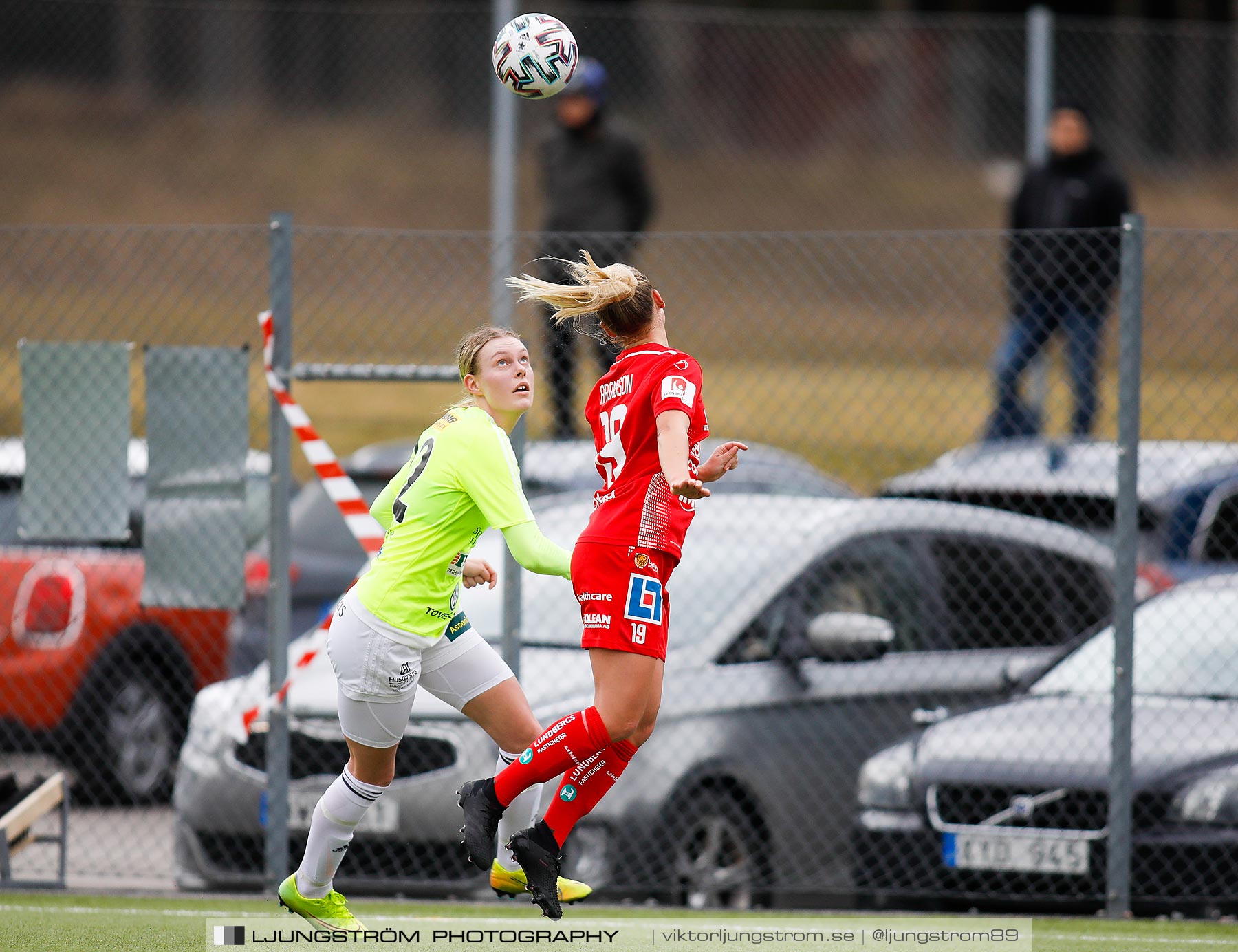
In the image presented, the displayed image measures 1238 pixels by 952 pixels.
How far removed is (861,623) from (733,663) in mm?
555

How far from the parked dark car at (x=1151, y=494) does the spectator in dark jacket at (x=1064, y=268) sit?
833 mm

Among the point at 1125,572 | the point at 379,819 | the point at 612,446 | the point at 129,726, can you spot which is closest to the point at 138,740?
the point at 129,726

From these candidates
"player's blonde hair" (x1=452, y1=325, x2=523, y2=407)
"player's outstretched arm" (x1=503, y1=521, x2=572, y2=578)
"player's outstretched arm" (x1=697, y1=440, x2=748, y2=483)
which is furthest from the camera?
→ "player's blonde hair" (x1=452, y1=325, x2=523, y2=407)

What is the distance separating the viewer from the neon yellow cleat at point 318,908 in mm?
5824

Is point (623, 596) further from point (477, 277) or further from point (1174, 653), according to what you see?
point (477, 277)

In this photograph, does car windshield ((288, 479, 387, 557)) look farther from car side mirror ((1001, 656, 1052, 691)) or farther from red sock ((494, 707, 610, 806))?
red sock ((494, 707, 610, 806))

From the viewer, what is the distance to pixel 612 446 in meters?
5.72

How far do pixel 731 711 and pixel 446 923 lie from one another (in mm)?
1502

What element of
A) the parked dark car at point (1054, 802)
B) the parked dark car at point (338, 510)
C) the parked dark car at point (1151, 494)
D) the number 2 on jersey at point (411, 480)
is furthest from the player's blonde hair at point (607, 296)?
the parked dark car at point (1151, 494)

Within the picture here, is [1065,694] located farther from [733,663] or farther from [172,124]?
[172,124]

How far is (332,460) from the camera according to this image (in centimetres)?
738

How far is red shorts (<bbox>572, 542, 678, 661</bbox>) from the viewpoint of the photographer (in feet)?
18.2

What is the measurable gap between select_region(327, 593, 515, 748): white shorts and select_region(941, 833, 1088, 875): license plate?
7.78 feet

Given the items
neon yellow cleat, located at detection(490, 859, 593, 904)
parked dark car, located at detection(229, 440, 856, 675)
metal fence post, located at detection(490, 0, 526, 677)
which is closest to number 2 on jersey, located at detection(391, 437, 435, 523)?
metal fence post, located at detection(490, 0, 526, 677)
